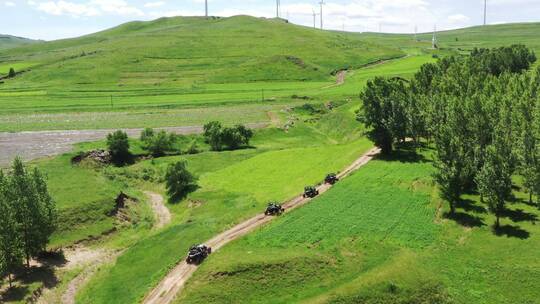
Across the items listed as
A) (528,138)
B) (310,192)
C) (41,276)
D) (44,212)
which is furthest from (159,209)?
(528,138)

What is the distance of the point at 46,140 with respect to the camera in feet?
521

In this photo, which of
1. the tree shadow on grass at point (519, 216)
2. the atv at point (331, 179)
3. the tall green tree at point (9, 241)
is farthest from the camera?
the atv at point (331, 179)

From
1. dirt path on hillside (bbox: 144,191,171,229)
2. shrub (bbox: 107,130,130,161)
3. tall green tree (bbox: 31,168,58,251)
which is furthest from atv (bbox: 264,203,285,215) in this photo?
shrub (bbox: 107,130,130,161)

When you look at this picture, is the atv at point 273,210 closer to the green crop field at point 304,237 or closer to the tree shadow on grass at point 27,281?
the green crop field at point 304,237

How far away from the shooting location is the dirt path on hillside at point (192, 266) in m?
65.1

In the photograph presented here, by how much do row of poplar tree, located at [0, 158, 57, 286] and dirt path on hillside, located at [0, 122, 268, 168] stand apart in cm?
5623

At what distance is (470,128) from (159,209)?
214 ft

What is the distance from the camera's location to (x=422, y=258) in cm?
7056

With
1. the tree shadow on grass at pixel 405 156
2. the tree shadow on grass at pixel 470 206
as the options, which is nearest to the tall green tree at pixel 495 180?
the tree shadow on grass at pixel 470 206

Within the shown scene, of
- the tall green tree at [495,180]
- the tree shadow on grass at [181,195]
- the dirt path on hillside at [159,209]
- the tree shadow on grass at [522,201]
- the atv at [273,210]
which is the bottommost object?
the dirt path on hillside at [159,209]

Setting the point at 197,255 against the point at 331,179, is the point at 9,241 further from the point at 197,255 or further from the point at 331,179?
the point at 331,179

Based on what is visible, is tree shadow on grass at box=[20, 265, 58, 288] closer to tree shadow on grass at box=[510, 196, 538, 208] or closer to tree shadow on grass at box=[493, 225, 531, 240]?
tree shadow on grass at box=[493, 225, 531, 240]

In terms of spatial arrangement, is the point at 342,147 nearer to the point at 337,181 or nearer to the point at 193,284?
the point at 337,181

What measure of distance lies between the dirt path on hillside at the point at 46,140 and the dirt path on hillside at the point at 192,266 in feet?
252
